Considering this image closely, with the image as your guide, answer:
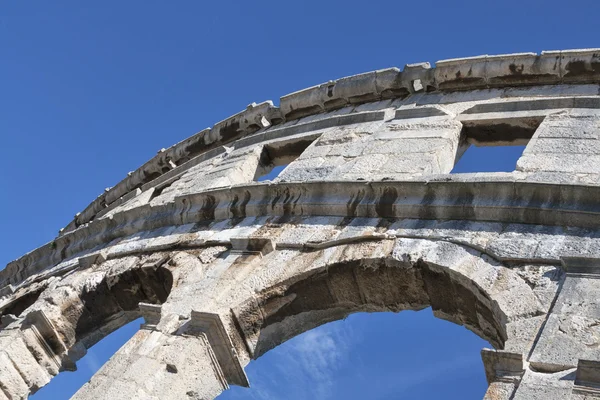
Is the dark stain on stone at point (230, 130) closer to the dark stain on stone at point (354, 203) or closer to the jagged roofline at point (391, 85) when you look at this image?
the jagged roofline at point (391, 85)

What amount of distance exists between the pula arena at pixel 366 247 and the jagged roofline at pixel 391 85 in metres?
0.03

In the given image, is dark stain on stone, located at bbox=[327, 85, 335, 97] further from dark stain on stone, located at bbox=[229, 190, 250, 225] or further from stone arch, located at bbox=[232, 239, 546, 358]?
stone arch, located at bbox=[232, 239, 546, 358]

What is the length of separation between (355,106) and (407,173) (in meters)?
3.05

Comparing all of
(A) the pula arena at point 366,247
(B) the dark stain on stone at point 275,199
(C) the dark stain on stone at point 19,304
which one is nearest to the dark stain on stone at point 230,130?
(A) the pula arena at point 366,247

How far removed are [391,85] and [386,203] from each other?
3.69 m

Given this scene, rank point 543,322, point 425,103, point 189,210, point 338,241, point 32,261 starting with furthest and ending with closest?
point 32,261
point 425,103
point 189,210
point 338,241
point 543,322

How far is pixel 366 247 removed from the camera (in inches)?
296

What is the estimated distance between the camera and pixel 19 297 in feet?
36.9

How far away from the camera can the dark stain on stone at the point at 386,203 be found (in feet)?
25.9

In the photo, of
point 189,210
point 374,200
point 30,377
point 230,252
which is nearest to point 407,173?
point 374,200

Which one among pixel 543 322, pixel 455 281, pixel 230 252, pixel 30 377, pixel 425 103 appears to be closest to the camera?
pixel 543 322

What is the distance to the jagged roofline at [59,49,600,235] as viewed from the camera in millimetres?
9805

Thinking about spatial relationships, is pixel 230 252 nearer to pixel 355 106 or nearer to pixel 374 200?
pixel 374 200

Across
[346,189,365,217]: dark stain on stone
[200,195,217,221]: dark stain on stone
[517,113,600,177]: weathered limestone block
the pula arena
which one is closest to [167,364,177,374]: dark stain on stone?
the pula arena
